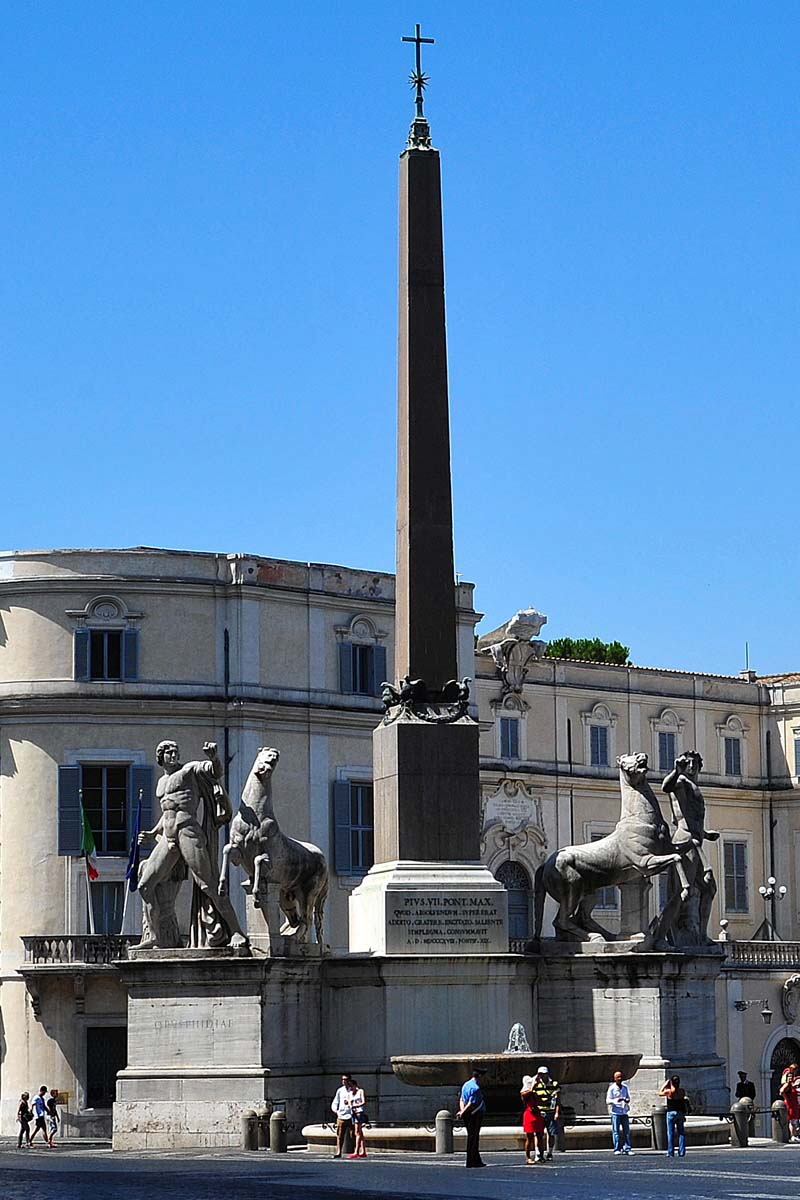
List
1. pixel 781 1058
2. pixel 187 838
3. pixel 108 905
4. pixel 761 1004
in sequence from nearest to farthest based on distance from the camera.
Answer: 1. pixel 187 838
2. pixel 108 905
3. pixel 761 1004
4. pixel 781 1058

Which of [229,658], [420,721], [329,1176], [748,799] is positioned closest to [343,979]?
[420,721]

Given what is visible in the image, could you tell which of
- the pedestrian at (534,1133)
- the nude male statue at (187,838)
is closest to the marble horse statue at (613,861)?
the nude male statue at (187,838)

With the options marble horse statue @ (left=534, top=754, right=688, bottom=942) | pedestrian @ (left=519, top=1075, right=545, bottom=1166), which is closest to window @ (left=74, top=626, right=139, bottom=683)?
marble horse statue @ (left=534, top=754, right=688, bottom=942)

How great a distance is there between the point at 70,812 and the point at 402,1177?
101ft

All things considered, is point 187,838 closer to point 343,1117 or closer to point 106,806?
point 343,1117

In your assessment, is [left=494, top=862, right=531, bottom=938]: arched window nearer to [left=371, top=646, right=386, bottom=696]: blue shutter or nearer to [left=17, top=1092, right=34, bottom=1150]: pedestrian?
[left=371, top=646, right=386, bottom=696]: blue shutter

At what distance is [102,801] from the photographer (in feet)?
178

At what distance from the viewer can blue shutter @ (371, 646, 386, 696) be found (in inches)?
2315

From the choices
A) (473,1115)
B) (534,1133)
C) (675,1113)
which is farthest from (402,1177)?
(675,1113)

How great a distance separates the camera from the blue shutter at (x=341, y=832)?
2231 inches

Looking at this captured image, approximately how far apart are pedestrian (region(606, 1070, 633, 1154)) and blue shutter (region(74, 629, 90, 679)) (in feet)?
93.9

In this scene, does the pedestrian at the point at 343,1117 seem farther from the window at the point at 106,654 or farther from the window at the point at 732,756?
the window at the point at 732,756

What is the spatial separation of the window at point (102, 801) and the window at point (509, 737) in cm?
1650

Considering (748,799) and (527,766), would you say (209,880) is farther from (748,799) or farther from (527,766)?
(748,799)
